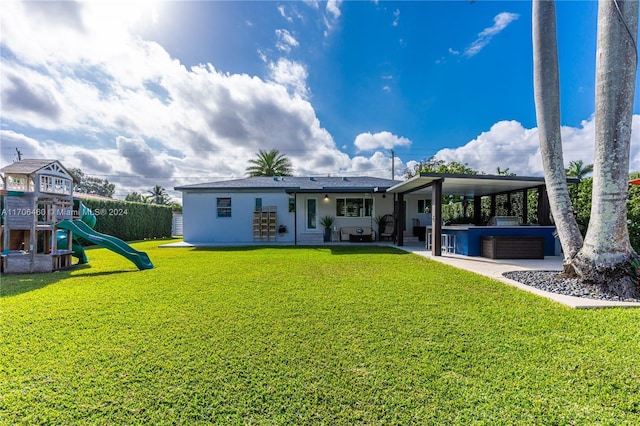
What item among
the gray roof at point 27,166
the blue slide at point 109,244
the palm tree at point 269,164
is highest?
the palm tree at point 269,164

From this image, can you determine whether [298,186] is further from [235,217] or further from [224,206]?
[224,206]

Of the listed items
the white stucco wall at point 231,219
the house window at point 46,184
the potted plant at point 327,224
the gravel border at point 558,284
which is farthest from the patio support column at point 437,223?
the house window at point 46,184

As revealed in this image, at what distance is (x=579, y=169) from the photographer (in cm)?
2612

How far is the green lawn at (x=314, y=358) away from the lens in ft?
5.98

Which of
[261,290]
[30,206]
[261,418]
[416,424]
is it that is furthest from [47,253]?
[416,424]

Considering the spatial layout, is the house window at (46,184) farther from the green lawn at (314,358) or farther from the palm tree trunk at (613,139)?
the palm tree trunk at (613,139)

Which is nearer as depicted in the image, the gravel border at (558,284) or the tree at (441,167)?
the gravel border at (558,284)

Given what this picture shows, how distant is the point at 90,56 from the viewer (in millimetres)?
8086

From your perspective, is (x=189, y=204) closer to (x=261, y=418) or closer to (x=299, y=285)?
(x=299, y=285)

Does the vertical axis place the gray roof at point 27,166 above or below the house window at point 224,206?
above

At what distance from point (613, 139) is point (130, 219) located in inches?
824

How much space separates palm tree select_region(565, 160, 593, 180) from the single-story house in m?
24.7

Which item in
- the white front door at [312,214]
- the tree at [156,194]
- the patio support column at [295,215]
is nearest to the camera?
the patio support column at [295,215]

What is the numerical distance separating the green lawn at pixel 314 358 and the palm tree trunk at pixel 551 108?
235cm
